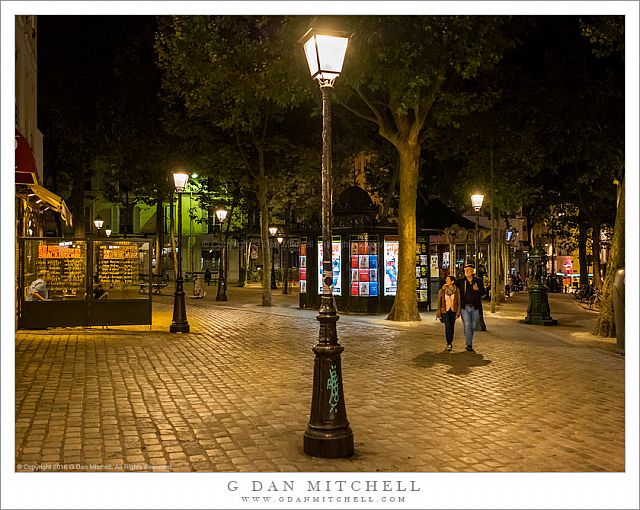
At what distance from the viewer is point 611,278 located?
16.5 meters

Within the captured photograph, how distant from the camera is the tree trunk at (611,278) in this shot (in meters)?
16.5


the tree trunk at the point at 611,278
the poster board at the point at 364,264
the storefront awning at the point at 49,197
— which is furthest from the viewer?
the poster board at the point at 364,264

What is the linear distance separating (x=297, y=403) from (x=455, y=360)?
4.81 m

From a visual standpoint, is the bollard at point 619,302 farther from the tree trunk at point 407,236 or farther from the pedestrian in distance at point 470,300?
the tree trunk at point 407,236

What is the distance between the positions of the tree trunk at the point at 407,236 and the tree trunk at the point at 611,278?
17.8 feet

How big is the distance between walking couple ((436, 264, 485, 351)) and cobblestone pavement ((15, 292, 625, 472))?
0.59 meters

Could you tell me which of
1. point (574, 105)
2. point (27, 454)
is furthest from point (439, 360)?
point (574, 105)

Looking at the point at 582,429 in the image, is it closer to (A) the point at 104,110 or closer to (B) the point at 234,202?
(A) the point at 104,110

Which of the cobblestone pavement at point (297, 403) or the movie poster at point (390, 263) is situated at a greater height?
the movie poster at point (390, 263)

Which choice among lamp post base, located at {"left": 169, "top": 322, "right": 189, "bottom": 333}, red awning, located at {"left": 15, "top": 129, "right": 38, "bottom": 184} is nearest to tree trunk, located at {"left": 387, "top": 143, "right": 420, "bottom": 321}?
lamp post base, located at {"left": 169, "top": 322, "right": 189, "bottom": 333}

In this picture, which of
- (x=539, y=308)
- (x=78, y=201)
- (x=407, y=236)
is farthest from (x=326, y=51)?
(x=78, y=201)

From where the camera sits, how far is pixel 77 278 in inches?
693

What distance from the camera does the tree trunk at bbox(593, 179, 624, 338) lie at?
16500mm

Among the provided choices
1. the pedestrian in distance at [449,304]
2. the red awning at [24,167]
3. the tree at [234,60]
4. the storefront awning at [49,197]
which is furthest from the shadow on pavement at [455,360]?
→ the storefront awning at [49,197]
